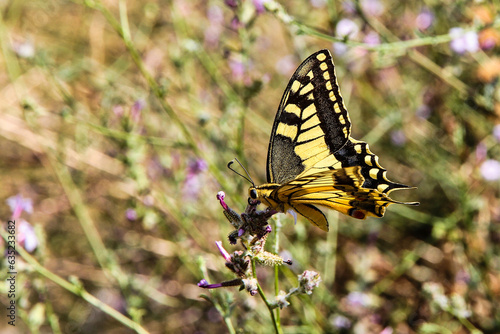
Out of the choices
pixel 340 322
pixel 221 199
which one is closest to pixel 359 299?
pixel 340 322

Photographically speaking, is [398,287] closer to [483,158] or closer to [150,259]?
[483,158]

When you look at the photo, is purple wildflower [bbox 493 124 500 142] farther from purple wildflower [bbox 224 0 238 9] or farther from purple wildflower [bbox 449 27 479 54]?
purple wildflower [bbox 224 0 238 9]

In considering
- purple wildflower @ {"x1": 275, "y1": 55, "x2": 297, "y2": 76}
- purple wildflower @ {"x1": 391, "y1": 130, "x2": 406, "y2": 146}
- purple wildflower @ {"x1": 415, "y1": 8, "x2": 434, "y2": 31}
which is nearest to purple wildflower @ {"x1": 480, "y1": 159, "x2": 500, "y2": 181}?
purple wildflower @ {"x1": 391, "y1": 130, "x2": 406, "y2": 146}

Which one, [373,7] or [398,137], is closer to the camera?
[398,137]

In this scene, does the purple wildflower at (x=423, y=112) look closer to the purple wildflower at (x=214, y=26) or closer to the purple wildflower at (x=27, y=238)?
the purple wildflower at (x=214, y=26)

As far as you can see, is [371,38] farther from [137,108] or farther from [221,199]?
[221,199]

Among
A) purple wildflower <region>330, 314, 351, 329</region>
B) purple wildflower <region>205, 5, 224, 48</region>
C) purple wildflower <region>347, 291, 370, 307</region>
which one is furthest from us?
purple wildflower <region>205, 5, 224, 48</region>
